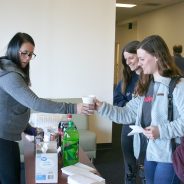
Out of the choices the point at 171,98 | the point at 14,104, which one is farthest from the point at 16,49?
the point at 171,98

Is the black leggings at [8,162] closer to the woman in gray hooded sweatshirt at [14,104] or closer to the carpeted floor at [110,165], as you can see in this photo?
the woman in gray hooded sweatshirt at [14,104]

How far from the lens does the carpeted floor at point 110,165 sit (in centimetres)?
380

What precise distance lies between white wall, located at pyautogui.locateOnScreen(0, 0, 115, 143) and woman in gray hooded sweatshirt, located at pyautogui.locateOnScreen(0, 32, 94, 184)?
2.54 metres

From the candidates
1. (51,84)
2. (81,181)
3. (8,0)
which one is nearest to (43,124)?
(81,181)

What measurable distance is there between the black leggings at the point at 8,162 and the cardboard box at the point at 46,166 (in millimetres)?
393

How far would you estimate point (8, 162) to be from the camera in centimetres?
199

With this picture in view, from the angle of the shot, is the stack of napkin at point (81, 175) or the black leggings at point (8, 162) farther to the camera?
the black leggings at point (8, 162)

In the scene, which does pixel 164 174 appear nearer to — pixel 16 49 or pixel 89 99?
pixel 89 99

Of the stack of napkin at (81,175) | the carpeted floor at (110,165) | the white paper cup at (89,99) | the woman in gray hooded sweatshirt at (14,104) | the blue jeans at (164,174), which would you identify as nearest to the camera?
the stack of napkin at (81,175)

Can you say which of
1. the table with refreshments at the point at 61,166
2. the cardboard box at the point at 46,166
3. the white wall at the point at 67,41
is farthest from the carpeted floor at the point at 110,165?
the cardboard box at the point at 46,166

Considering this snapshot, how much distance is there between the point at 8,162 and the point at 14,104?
1.23 feet

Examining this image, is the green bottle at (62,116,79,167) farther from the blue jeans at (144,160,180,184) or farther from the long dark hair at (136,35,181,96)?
the long dark hair at (136,35,181,96)

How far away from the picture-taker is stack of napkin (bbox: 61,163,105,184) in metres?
1.59

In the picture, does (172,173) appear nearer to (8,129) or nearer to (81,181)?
(81,181)
